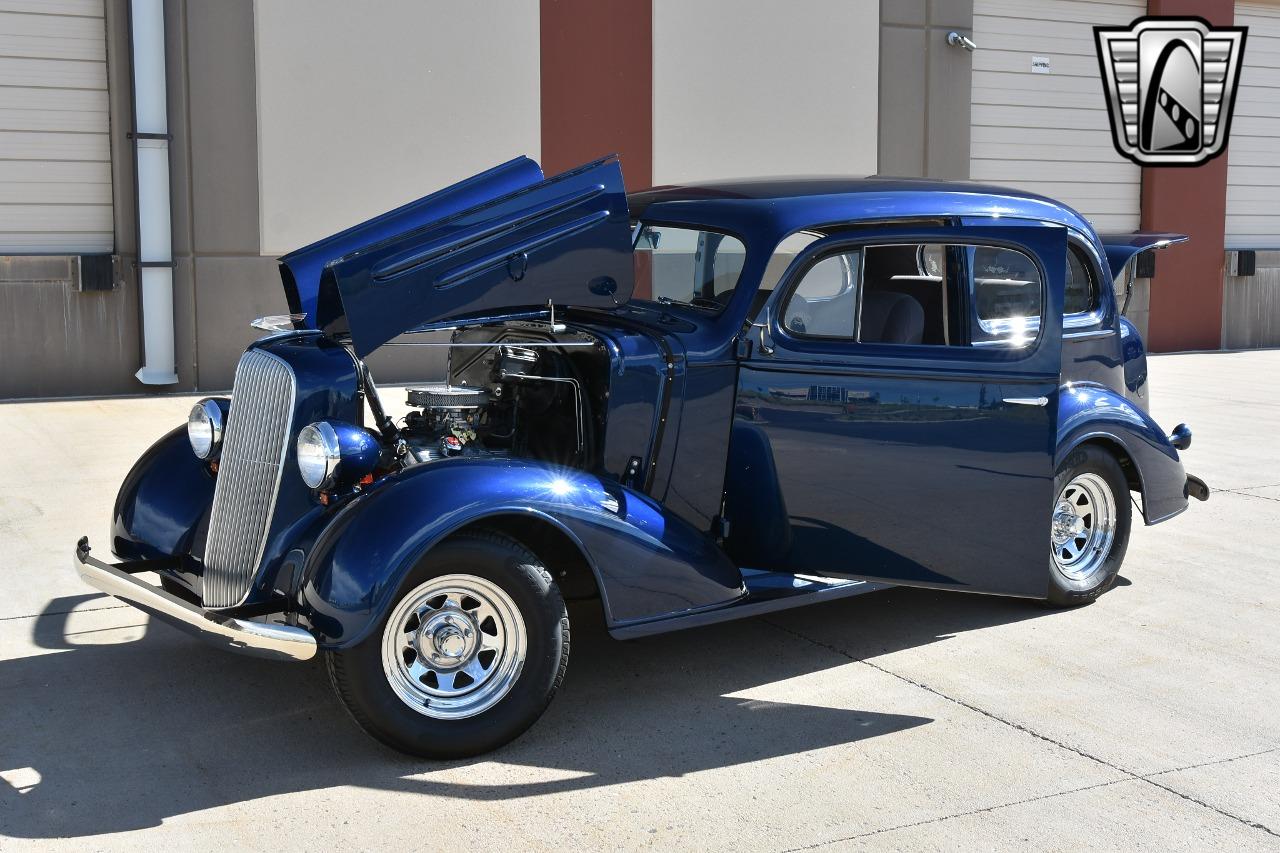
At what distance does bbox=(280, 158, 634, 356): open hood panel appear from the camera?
15.2 ft

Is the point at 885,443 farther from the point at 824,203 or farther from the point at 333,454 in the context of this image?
the point at 333,454

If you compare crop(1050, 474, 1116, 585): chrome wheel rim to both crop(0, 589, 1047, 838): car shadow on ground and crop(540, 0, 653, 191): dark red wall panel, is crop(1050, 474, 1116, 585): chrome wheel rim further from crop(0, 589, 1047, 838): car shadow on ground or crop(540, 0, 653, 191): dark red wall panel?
crop(540, 0, 653, 191): dark red wall panel

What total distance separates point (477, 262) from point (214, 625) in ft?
5.21

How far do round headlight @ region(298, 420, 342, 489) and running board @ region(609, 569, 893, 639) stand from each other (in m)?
1.07

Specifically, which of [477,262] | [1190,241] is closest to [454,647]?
[477,262]

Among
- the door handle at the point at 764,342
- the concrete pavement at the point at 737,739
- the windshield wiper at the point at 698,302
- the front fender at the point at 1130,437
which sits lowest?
the concrete pavement at the point at 737,739

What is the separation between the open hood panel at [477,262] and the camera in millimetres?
4633

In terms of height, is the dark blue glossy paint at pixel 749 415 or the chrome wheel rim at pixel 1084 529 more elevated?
the dark blue glossy paint at pixel 749 415

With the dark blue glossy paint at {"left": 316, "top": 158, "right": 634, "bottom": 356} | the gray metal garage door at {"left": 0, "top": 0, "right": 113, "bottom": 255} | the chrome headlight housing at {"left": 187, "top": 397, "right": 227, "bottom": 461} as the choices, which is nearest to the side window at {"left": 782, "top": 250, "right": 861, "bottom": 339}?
the dark blue glossy paint at {"left": 316, "top": 158, "right": 634, "bottom": 356}

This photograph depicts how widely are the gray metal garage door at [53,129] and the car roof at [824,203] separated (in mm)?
7429

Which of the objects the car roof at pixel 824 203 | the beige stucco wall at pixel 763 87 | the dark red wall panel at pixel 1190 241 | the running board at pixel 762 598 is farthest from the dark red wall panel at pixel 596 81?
the running board at pixel 762 598

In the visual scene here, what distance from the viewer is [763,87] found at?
14.1 m

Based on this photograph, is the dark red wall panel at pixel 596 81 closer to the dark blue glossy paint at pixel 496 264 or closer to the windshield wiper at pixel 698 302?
the windshield wiper at pixel 698 302

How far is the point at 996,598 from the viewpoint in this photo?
6156mm
